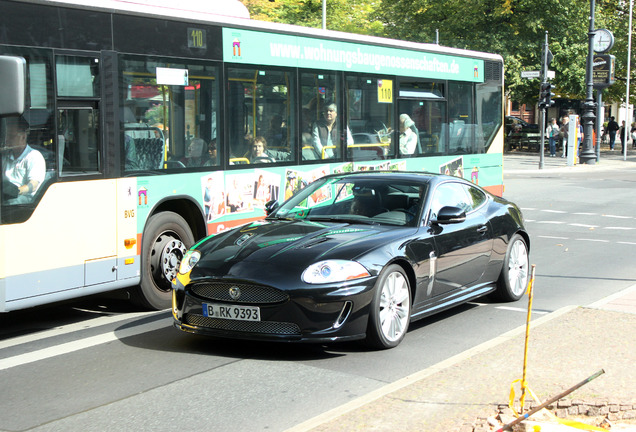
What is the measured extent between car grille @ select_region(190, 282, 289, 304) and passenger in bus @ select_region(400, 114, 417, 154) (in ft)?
22.0

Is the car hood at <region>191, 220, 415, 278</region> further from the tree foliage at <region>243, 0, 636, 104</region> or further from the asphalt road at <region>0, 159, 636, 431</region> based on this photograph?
the tree foliage at <region>243, 0, 636, 104</region>

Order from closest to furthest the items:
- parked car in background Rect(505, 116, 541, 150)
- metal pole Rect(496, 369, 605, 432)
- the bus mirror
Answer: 1. metal pole Rect(496, 369, 605, 432)
2. the bus mirror
3. parked car in background Rect(505, 116, 541, 150)

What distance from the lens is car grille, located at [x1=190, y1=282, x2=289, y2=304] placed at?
6609 mm

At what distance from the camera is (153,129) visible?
345 inches

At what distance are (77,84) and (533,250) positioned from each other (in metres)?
7.90

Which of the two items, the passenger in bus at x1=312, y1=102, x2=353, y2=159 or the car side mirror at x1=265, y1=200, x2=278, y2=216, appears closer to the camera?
the car side mirror at x1=265, y1=200, x2=278, y2=216

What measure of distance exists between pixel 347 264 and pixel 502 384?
1.67m

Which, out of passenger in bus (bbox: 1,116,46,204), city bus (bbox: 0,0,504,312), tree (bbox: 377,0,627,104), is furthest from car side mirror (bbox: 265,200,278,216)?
tree (bbox: 377,0,627,104)

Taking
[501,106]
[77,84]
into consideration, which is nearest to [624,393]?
[77,84]

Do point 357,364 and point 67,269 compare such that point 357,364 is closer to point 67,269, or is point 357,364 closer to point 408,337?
point 408,337

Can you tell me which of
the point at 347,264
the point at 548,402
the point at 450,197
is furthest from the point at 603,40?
the point at 548,402

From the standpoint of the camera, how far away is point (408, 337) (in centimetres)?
758

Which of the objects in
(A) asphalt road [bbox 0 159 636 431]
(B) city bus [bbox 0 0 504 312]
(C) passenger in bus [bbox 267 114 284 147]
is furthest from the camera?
(C) passenger in bus [bbox 267 114 284 147]

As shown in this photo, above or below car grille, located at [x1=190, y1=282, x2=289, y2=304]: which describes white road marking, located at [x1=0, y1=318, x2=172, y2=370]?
below
